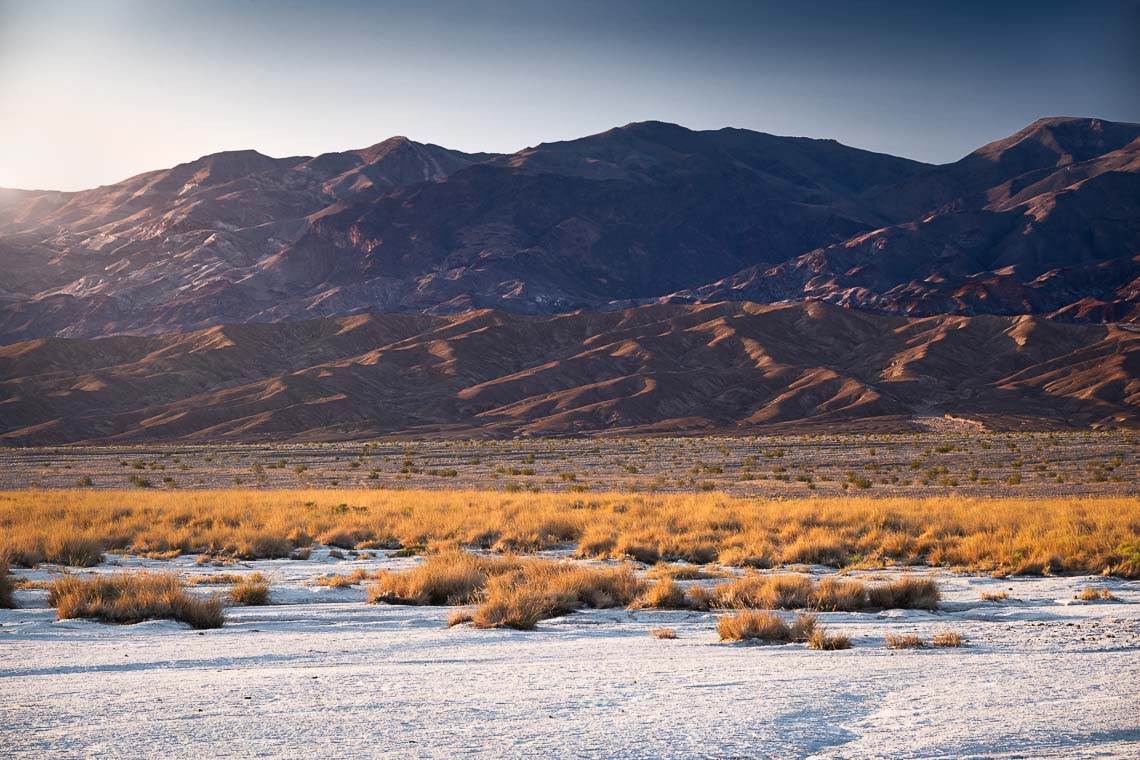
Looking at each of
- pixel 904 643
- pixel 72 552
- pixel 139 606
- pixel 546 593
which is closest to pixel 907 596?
pixel 904 643

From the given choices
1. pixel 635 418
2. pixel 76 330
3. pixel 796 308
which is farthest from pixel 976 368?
pixel 76 330

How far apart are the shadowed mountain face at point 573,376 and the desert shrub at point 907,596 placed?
3302 inches

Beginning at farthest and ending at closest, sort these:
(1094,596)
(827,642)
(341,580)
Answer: (341,580)
(1094,596)
(827,642)

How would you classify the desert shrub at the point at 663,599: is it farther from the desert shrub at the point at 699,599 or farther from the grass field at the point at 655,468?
the grass field at the point at 655,468

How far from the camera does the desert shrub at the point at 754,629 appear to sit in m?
9.96

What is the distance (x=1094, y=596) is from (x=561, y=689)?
8282 millimetres

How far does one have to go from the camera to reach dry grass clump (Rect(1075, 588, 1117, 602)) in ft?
41.0

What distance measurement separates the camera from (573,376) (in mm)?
122312

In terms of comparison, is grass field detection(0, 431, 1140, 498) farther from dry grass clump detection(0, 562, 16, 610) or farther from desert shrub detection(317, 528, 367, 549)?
dry grass clump detection(0, 562, 16, 610)

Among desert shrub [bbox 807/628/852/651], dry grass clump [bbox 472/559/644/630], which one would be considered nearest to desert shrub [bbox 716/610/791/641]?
desert shrub [bbox 807/628/852/651]

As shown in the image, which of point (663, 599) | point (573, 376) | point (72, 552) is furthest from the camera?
point (573, 376)

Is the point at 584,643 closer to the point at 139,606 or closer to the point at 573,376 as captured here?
the point at 139,606

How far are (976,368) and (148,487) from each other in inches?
4000

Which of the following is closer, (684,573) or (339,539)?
(684,573)
